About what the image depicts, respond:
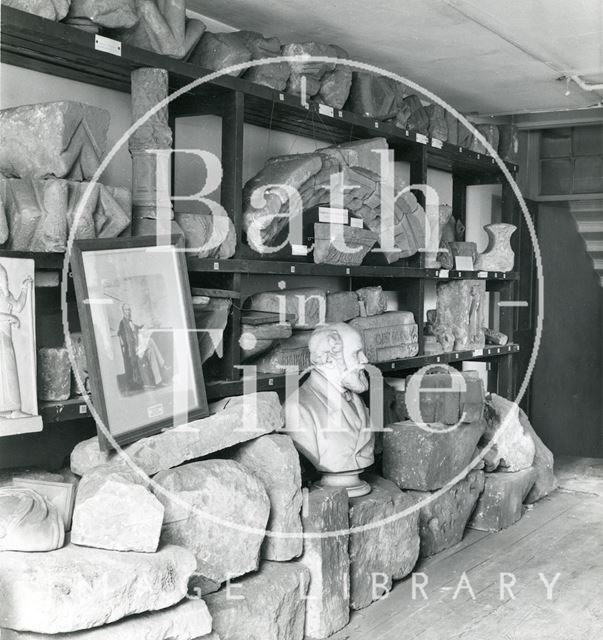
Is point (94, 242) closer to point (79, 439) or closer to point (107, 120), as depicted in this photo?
point (107, 120)

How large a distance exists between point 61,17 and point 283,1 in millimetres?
1340

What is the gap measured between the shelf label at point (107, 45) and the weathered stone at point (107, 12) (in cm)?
6

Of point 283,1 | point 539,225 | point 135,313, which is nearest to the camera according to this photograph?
point 135,313

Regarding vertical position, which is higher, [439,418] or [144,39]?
[144,39]

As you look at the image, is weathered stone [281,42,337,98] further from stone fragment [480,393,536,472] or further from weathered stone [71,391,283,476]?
stone fragment [480,393,536,472]

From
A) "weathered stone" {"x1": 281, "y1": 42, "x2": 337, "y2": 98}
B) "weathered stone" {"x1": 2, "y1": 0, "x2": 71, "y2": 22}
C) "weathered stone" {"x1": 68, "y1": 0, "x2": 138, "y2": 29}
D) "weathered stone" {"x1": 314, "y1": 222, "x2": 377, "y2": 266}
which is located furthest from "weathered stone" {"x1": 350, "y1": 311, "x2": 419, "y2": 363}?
"weathered stone" {"x1": 2, "y1": 0, "x2": 71, "y2": 22}

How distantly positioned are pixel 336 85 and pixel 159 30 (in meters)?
1.27

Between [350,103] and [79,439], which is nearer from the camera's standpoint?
[79,439]

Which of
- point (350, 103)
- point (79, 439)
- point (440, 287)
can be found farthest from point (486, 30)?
point (79, 439)

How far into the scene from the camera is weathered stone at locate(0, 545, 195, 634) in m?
2.42

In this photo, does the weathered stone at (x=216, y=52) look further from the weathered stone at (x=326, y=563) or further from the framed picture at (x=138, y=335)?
the weathered stone at (x=326, y=563)

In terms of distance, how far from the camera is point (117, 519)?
275 centimetres

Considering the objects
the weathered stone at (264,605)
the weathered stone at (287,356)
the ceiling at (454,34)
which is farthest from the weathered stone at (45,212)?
the ceiling at (454,34)

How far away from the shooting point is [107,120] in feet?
10.7
